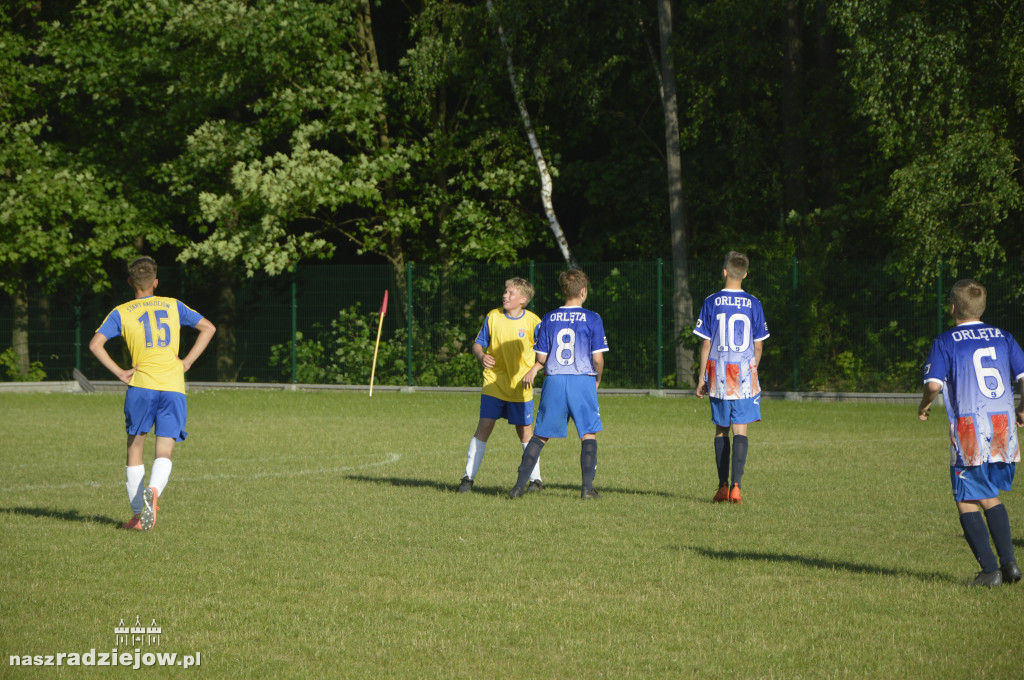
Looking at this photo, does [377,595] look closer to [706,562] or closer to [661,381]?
[706,562]

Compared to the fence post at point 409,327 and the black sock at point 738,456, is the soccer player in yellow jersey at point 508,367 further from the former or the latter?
the fence post at point 409,327

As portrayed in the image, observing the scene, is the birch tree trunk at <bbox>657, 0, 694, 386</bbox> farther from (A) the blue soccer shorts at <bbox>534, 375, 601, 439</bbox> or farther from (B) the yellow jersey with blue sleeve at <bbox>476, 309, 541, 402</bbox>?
(A) the blue soccer shorts at <bbox>534, 375, 601, 439</bbox>

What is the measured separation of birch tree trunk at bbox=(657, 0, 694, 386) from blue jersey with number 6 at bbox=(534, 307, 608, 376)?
14.3m

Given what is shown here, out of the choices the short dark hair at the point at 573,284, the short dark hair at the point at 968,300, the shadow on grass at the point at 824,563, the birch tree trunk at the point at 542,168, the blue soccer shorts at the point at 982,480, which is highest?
the birch tree trunk at the point at 542,168

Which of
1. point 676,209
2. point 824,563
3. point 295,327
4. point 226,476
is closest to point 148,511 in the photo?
point 226,476

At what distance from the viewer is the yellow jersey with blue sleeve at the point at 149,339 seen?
28.2ft

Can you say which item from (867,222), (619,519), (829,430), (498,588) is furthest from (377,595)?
(867,222)

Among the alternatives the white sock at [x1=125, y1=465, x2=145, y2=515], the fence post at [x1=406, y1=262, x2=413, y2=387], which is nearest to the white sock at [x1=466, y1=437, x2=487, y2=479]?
the white sock at [x1=125, y1=465, x2=145, y2=515]

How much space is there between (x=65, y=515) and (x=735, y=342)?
17.8ft

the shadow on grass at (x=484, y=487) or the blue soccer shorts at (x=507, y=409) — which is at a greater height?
the blue soccer shorts at (x=507, y=409)

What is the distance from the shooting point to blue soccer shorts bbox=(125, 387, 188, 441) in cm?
855

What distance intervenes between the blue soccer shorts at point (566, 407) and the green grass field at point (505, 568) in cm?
61

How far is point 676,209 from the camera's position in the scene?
24.9 meters

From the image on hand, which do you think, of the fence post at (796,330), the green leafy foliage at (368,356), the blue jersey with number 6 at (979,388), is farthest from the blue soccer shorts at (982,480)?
the green leafy foliage at (368,356)
